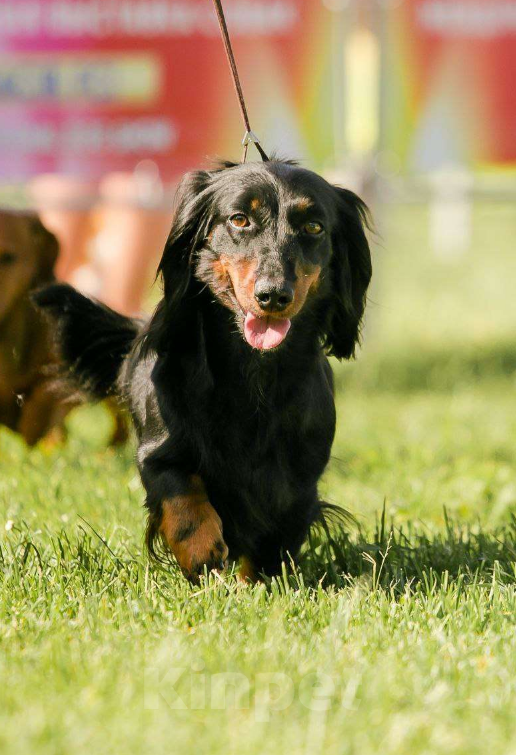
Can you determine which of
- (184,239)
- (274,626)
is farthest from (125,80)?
(274,626)

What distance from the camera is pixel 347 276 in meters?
3.27

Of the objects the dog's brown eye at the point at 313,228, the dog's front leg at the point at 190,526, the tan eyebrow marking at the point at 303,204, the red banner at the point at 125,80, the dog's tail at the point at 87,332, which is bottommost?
the dog's front leg at the point at 190,526

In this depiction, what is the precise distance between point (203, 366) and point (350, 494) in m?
1.34

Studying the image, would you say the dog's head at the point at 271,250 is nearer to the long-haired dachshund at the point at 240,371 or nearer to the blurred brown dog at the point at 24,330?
the long-haired dachshund at the point at 240,371

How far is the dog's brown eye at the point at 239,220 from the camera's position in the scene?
2.98 metres

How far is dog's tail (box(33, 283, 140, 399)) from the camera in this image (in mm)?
3719

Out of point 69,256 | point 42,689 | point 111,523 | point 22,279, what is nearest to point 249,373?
point 111,523

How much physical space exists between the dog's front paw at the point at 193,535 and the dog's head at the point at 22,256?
191cm

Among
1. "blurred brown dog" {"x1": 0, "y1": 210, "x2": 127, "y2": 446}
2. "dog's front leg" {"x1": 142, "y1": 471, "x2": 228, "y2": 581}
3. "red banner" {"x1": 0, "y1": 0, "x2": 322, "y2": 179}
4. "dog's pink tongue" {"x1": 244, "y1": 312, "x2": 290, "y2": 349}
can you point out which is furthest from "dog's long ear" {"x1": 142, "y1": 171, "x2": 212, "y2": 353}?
"red banner" {"x1": 0, "y1": 0, "x2": 322, "y2": 179}

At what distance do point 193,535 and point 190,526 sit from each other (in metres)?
0.02

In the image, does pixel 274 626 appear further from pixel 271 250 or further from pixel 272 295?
pixel 271 250

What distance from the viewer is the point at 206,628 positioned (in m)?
2.44

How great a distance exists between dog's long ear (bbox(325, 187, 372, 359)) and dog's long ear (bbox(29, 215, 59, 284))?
1.67m

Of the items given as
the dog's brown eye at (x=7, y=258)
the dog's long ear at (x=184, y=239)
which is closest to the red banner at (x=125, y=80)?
the dog's brown eye at (x=7, y=258)
